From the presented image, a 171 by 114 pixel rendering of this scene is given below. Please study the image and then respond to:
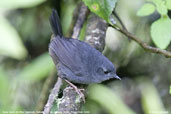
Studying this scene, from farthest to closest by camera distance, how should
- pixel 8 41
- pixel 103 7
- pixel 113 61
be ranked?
pixel 113 61 → pixel 8 41 → pixel 103 7

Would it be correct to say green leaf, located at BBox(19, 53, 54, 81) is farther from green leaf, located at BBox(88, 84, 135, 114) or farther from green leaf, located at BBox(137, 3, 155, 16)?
green leaf, located at BBox(137, 3, 155, 16)

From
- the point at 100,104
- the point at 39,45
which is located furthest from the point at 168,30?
the point at 39,45

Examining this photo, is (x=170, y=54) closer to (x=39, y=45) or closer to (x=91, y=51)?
(x=91, y=51)

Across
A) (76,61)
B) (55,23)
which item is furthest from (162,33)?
(55,23)

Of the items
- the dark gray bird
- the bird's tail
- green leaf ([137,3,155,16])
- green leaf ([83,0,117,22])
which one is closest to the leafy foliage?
green leaf ([137,3,155,16])

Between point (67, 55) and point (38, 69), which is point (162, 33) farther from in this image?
point (38, 69)

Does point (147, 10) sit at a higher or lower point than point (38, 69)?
higher

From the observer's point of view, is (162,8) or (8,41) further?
(8,41)
